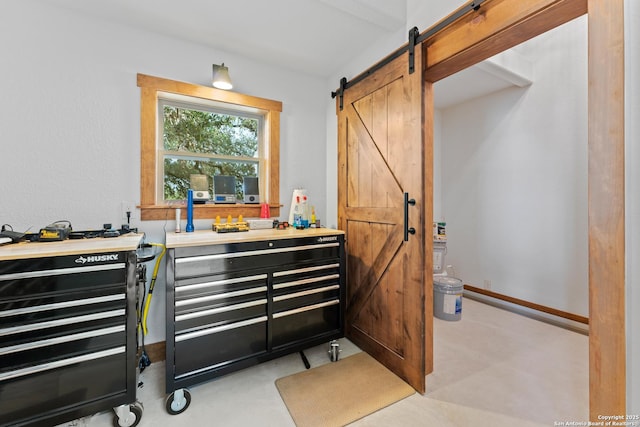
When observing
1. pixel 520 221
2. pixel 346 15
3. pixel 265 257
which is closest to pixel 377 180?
pixel 265 257

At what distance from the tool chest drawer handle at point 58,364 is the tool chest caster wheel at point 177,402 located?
1.49 feet

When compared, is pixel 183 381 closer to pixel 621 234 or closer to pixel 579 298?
pixel 621 234

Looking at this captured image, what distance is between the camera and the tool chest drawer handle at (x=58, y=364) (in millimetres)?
1231

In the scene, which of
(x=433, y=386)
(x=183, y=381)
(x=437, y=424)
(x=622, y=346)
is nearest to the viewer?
(x=622, y=346)

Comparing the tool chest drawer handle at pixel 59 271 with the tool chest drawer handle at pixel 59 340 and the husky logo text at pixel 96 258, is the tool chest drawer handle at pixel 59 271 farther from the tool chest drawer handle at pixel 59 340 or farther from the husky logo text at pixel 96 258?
the tool chest drawer handle at pixel 59 340

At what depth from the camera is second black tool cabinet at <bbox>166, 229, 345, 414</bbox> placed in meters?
1.64

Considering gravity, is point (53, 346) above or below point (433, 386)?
above

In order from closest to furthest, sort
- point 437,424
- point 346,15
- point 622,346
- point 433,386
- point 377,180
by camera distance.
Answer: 1. point 622,346
2. point 437,424
3. point 433,386
4. point 346,15
5. point 377,180

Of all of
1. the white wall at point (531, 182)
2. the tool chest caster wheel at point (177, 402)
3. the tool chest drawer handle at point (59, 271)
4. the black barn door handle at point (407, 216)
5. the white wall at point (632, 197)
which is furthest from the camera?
the white wall at point (531, 182)

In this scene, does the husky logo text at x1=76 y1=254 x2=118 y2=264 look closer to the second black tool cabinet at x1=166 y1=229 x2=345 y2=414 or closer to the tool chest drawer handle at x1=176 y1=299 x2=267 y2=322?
the second black tool cabinet at x1=166 y1=229 x2=345 y2=414

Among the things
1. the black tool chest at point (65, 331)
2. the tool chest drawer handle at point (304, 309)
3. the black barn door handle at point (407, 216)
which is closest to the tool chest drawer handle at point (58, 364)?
the black tool chest at point (65, 331)

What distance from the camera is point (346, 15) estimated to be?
6.53 feet

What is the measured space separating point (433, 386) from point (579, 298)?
2043 millimetres

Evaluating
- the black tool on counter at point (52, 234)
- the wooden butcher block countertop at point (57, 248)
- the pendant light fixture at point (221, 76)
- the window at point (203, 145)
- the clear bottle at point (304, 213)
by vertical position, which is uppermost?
the pendant light fixture at point (221, 76)
